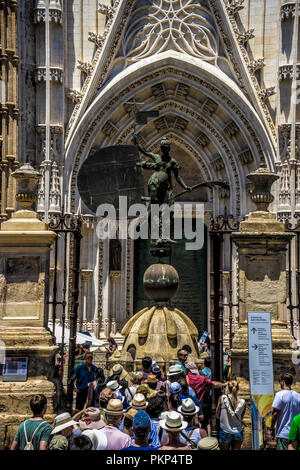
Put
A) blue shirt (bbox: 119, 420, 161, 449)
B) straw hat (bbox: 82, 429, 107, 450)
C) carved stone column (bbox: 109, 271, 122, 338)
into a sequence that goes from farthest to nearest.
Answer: carved stone column (bbox: 109, 271, 122, 338) → blue shirt (bbox: 119, 420, 161, 449) → straw hat (bbox: 82, 429, 107, 450)

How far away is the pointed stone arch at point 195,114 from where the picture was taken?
21.4 m

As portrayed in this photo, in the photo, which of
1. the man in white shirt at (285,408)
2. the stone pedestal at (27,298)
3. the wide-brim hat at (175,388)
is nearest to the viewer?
the man in white shirt at (285,408)

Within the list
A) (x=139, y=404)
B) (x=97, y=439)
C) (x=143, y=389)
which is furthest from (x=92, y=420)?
(x=143, y=389)

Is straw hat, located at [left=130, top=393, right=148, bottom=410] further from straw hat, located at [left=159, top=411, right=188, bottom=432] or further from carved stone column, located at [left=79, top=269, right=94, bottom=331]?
carved stone column, located at [left=79, top=269, right=94, bottom=331]

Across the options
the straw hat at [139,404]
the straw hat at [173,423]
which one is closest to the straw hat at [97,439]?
the straw hat at [173,423]

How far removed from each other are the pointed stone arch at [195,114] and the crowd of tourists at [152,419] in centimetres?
1269

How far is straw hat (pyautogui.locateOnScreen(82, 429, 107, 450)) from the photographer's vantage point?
5754mm

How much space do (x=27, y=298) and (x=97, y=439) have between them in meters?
3.73

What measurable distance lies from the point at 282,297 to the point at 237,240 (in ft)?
3.24

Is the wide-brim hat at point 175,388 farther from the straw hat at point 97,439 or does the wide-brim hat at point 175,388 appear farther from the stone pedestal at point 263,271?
the stone pedestal at point 263,271

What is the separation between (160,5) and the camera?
72.2 feet

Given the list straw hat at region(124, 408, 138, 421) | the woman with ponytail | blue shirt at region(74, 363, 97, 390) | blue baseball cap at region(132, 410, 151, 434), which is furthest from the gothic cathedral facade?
blue baseball cap at region(132, 410, 151, 434)

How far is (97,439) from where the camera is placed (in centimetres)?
582

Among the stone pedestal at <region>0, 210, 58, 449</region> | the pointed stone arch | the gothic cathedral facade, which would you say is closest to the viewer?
the stone pedestal at <region>0, 210, 58, 449</region>
